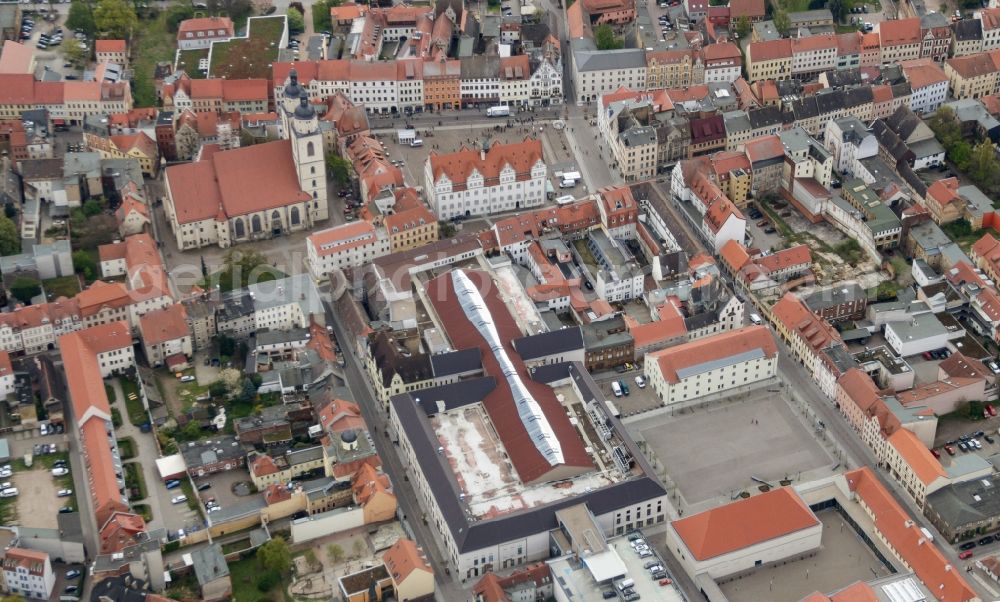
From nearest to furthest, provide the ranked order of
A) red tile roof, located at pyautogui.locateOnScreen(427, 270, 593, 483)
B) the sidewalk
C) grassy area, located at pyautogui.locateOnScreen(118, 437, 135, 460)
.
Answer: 1. red tile roof, located at pyautogui.locateOnScreen(427, 270, 593, 483)
2. the sidewalk
3. grassy area, located at pyautogui.locateOnScreen(118, 437, 135, 460)

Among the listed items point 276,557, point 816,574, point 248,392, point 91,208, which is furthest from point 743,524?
point 91,208

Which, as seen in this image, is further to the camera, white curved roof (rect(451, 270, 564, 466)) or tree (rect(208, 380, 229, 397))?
tree (rect(208, 380, 229, 397))

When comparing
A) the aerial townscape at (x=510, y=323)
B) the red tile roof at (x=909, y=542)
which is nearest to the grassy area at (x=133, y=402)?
the aerial townscape at (x=510, y=323)

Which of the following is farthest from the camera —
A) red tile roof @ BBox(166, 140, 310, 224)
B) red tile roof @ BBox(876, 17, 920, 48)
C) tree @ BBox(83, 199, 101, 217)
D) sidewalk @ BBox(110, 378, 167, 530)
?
red tile roof @ BBox(876, 17, 920, 48)

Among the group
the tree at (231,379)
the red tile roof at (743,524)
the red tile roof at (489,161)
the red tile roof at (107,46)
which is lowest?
the red tile roof at (743,524)

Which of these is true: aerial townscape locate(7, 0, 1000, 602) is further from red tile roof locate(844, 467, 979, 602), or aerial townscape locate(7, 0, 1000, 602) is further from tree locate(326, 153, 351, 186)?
tree locate(326, 153, 351, 186)

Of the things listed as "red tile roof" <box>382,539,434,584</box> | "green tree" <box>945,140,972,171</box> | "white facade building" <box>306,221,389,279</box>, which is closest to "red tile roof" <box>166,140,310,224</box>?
"white facade building" <box>306,221,389,279</box>

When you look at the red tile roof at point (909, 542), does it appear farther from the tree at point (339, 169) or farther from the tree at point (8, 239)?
the tree at point (8, 239)

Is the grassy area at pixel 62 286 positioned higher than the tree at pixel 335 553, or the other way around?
the grassy area at pixel 62 286
